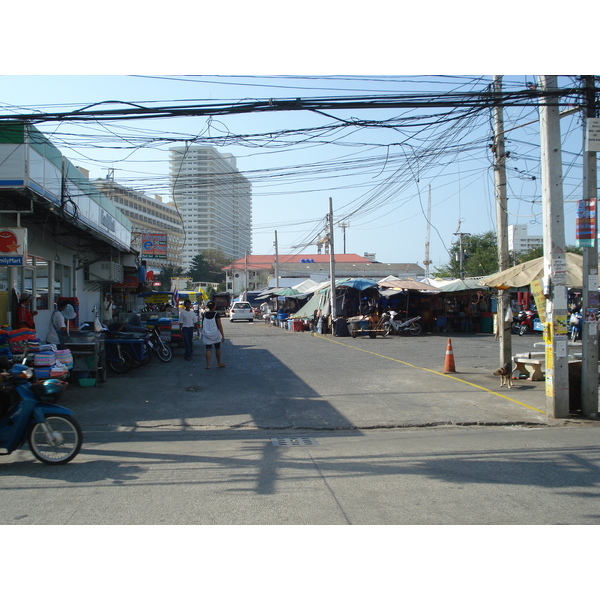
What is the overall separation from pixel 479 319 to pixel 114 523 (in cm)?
2685

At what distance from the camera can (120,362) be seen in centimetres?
1295

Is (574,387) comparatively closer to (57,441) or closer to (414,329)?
(57,441)

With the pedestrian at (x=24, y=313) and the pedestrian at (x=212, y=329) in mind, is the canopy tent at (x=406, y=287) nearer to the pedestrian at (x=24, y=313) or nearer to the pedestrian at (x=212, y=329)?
the pedestrian at (x=212, y=329)

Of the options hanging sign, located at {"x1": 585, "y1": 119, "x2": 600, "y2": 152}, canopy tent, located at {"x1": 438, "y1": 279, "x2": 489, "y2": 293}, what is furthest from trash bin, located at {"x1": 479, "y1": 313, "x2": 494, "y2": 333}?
hanging sign, located at {"x1": 585, "y1": 119, "x2": 600, "y2": 152}

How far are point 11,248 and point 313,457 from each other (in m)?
7.01

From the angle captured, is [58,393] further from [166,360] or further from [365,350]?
[365,350]

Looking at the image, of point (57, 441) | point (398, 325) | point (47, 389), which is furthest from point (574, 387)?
point (398, 325)

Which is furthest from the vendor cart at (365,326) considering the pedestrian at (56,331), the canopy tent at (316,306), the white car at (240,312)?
the white car at (240,312)

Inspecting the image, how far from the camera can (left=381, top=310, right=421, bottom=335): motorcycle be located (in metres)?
25.7

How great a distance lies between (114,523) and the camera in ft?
14.1

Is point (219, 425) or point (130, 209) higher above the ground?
point (130, 209)

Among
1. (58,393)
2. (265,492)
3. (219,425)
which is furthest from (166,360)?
(265,492)

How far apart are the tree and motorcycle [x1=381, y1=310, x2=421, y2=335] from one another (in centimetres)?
2312

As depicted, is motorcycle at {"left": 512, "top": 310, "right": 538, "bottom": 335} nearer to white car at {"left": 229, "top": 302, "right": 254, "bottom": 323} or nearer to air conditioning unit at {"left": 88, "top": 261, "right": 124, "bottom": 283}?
air conditioning unit at {"left": 88, "top": 261, "right": 124, "bottom": 283}
